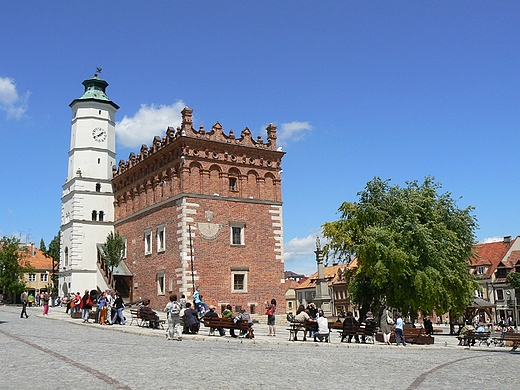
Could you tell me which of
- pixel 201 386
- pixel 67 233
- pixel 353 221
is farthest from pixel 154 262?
pixel 201 386

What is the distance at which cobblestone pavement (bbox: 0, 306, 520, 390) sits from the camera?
11539 millimetres

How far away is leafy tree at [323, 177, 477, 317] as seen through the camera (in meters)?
29.2

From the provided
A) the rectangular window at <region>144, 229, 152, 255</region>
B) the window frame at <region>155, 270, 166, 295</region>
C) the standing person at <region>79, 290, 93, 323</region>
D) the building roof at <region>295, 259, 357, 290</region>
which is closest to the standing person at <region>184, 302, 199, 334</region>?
the standing person at <region>79, 290, 93, 323</region>

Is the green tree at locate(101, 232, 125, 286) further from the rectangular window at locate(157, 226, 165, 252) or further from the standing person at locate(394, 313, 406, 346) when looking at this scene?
the standing person at locate(394, 313, 406, 346)

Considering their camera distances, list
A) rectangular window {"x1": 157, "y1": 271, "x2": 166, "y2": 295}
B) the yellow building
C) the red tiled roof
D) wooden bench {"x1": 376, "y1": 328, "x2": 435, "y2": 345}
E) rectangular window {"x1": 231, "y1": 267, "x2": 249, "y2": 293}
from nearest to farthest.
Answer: wooden bench {"x1": 376, "y1": 328, "x2": 435, "y2": 345}
rectangular window {"x1": 231, "y1": 267, "x2": 249, "y2": 293}
rectangular window {"x1": 157, "y1": 271, "x2": 166, "y2": 295}
the yellow building
the red tiled roof

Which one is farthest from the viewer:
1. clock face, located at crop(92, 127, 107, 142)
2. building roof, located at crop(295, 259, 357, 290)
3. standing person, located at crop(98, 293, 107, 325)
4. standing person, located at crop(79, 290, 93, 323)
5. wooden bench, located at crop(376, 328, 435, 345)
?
building roof, located at crop(295, 259, 357, 290)

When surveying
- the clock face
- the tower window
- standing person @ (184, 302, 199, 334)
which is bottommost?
standing person @ (184, 302, 199, 334)

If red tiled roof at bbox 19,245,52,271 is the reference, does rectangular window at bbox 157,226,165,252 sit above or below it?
below

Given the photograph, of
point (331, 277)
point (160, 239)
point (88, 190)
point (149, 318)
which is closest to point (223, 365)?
point (149, 318)

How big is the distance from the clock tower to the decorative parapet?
7.15 metres

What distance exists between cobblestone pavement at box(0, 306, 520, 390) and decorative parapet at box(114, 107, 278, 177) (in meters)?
19.1

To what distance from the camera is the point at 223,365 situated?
14203 mm

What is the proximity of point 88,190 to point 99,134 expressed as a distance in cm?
505

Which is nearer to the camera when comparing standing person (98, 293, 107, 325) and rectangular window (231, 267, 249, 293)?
standing person (98, 293, 107, 325)
